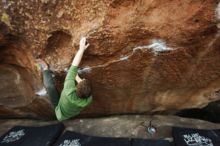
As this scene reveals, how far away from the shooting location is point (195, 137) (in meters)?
3.80

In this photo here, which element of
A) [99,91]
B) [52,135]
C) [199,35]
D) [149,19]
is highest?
[149,19]

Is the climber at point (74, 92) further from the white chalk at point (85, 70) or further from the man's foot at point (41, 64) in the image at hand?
the man's foot at point (41, 64)

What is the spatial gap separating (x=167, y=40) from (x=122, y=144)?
1249mm

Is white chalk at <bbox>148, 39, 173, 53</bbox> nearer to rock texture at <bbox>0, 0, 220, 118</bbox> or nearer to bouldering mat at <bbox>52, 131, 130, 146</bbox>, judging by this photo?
rock texture at <bbox>0, 0, 220, 118</bbox>

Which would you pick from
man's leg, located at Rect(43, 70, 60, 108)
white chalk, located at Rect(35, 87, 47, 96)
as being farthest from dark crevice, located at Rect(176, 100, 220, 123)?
white chalk, located at Rect(35, 87, 47, 96)

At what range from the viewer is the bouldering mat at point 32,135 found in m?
4.06

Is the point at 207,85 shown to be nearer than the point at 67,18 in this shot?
No

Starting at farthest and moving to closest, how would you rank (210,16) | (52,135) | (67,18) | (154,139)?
(52,135), (154,139), (67,18), (210,16)

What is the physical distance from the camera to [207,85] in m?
4.06

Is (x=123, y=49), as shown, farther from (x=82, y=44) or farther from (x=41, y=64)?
(x=41, y=64)

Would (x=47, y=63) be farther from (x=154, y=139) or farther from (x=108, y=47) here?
(x=154, y=139)

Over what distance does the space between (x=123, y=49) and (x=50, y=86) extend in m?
0.96

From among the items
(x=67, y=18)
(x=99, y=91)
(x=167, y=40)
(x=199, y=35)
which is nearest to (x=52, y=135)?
(x=99, y=91)

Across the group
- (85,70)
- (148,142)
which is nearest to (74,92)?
(85,70)
